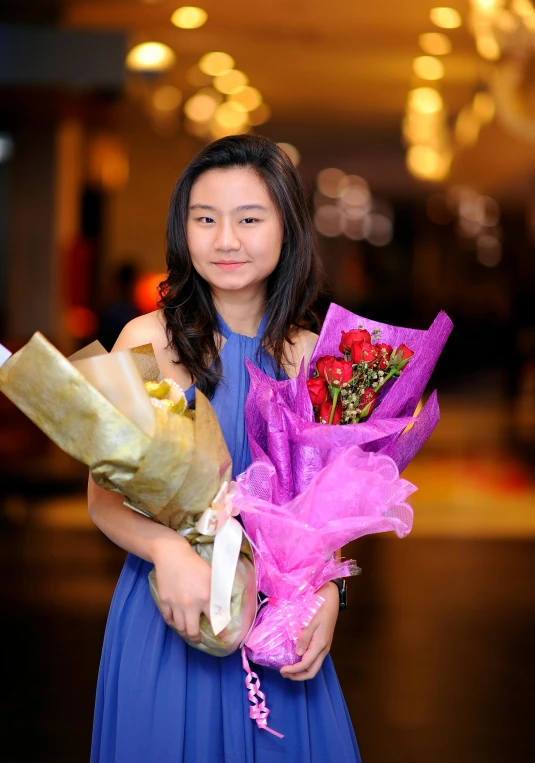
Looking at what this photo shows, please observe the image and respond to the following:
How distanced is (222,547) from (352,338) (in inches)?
15.0

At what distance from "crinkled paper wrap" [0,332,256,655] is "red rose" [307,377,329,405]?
172 mm

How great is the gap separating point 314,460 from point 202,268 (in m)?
0.38

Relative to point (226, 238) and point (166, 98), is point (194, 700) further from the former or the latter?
point (166, 98)

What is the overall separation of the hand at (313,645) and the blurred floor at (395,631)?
158 centimetres

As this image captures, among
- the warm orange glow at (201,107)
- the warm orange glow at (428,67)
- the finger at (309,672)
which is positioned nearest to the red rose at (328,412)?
the finger at (309,672)

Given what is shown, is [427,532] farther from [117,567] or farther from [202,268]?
[202,268]

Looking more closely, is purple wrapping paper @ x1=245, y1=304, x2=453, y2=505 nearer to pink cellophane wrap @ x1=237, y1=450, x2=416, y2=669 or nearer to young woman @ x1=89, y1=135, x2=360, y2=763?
pink cellophane wrap @ x1=237, y1=450, x2=416, y2=669

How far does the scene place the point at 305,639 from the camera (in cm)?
161

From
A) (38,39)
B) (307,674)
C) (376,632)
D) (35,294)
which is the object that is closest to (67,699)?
(376,632)

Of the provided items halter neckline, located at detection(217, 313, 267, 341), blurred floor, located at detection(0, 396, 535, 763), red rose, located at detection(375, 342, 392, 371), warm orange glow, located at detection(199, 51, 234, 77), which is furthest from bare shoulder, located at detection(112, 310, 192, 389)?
warm orange glow, located at detection(199, 51, 234, 77)

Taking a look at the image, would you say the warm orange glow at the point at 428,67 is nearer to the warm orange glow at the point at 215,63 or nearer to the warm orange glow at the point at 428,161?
the warm orange glow at the point at 428,161

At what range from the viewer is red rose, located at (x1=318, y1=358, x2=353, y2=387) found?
62.9 inches

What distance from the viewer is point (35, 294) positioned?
10594mm

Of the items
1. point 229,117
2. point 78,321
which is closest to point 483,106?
point 229,117
